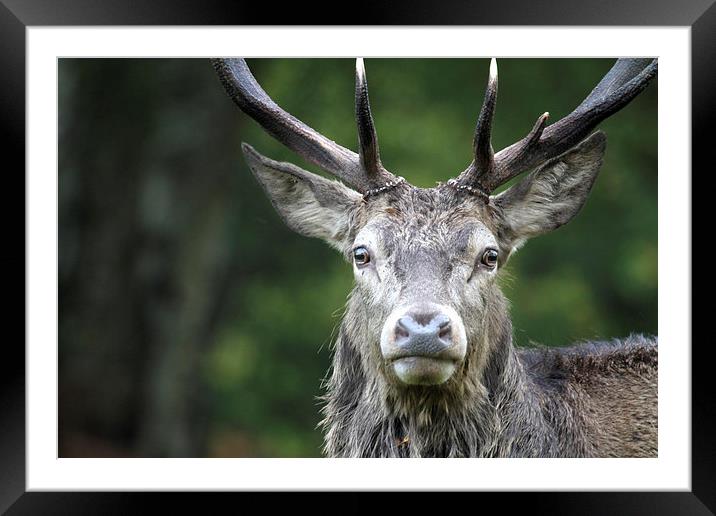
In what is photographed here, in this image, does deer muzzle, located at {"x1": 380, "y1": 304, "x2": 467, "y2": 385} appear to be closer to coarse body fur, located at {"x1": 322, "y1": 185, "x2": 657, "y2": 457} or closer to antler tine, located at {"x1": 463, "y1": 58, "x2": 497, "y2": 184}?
coarse body fur, located at {"x1": 322, "y1": 185, "x2": 657, "y2": 457}

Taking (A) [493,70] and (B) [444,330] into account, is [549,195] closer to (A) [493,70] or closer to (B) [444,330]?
(A) [493,70]

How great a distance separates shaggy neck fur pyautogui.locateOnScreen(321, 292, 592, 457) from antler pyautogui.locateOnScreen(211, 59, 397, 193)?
75 centimetres

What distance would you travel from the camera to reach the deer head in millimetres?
5805

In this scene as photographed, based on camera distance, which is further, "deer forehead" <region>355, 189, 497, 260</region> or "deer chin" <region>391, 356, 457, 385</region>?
"deer forehead" <region>355, 189, 497, 260</region>

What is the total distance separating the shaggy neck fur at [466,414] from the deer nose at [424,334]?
64 centimetres

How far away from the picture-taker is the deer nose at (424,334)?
534 centimetres

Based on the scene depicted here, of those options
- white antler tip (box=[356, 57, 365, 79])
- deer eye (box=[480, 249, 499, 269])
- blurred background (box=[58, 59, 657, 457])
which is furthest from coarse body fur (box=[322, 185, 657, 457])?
blurred background (box=[58, 59, 657, 457])

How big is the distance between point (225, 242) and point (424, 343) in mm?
9950

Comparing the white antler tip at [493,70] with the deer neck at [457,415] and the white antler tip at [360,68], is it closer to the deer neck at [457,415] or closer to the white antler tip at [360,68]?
the white antler tip at [360,68]

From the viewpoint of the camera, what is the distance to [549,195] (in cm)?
639
